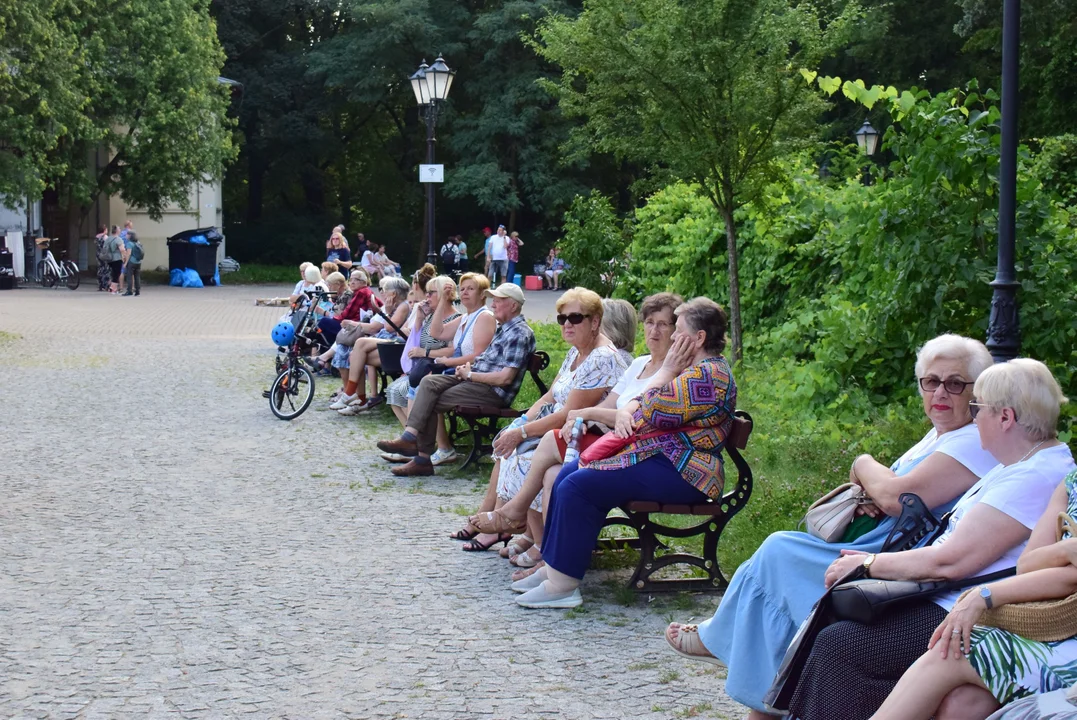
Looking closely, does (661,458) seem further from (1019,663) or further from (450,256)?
(450,256)

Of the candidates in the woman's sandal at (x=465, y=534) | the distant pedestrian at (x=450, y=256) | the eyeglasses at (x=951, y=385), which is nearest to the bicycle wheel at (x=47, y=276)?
the distant pedestrian at (x=450, y=256)

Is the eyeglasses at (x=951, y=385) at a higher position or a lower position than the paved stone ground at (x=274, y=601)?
higher

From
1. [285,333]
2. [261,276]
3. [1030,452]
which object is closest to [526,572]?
[1030,452]

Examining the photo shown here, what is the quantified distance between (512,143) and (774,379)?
1357 inches

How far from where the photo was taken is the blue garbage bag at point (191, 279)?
127 ft

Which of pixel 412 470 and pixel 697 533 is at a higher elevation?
pixel 697 533

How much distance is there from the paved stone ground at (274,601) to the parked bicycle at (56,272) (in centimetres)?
2574

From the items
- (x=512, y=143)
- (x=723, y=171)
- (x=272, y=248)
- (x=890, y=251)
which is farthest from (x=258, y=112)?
(x=890, y=251)

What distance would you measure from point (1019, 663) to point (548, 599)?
2907mm

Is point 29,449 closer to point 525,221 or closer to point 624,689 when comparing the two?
point 624,689

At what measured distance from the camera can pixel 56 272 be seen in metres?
35.7

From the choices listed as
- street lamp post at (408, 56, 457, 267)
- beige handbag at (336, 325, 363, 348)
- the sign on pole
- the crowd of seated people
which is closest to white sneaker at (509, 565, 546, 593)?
the crowd of seated people

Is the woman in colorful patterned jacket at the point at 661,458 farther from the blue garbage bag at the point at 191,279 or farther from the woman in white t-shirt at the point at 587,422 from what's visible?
the blue garbage bag at the point at 191,279

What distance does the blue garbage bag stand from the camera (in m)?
Answer: 38.8
